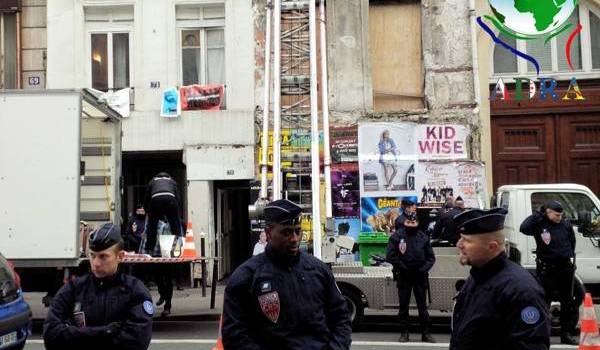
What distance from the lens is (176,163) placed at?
61.0 feet

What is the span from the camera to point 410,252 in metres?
10.3

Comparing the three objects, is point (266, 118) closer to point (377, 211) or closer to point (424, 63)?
point (377, 211)

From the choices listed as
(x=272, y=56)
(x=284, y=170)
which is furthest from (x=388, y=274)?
(x=272, y=56)

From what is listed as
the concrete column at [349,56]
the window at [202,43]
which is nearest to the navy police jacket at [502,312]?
the concrete column at [349,56]

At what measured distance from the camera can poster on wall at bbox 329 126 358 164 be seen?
1717 cm

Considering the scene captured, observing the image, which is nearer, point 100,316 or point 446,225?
point 100,316

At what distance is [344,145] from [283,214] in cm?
1298

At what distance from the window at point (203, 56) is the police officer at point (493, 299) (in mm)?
14634

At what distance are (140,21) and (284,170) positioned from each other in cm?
665

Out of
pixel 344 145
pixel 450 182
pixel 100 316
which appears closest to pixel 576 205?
pixel 450 182

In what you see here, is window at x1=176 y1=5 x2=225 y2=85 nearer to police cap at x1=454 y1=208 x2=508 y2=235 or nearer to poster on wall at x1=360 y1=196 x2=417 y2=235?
poster on wall at x1=360 y1=196 x2=417 y2=235

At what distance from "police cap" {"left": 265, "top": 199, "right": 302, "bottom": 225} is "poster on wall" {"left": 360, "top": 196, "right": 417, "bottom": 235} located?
12605 millimetres

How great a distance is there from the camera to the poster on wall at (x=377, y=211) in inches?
667

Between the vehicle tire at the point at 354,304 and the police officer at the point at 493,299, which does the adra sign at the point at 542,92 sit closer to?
the vehicle tire at the point at 354,304
